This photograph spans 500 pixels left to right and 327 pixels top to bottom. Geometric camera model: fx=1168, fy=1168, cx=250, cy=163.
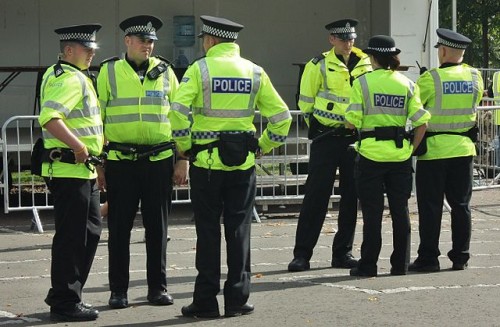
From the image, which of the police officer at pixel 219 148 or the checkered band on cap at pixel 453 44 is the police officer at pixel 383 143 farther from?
the police officer at pixel 219 148

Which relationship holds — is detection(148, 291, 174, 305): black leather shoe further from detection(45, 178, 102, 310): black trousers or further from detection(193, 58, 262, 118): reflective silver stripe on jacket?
detection(193, 58, 262, 118): reflective silver stripe on jacket

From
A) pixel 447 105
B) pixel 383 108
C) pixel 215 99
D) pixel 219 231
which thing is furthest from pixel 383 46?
pixel 219 231

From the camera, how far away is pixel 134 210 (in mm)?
8539

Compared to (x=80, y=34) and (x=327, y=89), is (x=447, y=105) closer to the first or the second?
(x=327, y=89)

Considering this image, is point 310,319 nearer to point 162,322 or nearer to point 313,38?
point 162,322

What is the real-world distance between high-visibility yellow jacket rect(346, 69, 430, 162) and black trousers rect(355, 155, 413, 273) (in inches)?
4.8

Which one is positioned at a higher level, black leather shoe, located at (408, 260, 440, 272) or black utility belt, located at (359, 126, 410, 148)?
black utility belt, located at (359, 126, 410, 148)

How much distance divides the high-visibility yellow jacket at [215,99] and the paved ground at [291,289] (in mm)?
1132

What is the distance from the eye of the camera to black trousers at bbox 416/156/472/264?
400 inches

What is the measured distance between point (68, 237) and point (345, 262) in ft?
10.3

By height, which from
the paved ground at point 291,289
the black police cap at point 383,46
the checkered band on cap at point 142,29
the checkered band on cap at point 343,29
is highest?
the checkered band on cap at point 343,29

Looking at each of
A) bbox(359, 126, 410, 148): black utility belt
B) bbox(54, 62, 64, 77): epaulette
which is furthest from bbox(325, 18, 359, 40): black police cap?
bbox(54, 62, 64, 77): epaulette

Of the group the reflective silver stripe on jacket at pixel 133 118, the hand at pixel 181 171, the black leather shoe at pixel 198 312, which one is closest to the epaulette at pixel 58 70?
the reflective silver stripe on jacket at pixel 133 118

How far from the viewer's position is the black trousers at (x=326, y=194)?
33.6 feet
